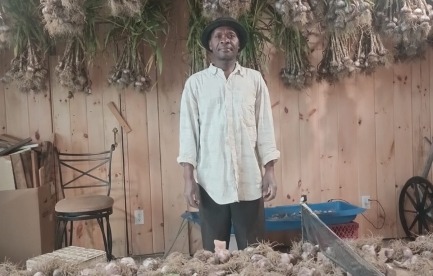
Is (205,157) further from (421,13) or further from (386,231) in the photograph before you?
(386,231)

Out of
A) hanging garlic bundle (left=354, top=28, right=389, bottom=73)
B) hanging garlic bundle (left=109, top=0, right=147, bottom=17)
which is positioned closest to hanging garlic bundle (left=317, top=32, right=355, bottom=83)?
hanging garlic bundle (left=354, top=28, right=389, bottom=73)

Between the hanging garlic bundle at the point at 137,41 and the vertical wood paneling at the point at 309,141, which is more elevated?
the hanging garlic bundle at the point at 137,41

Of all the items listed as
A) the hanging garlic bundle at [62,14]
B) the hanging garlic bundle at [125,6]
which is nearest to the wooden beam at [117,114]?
the hanging garlic bundle at [62,14]

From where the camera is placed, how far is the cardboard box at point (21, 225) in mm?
2732

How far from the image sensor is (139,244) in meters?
3.23

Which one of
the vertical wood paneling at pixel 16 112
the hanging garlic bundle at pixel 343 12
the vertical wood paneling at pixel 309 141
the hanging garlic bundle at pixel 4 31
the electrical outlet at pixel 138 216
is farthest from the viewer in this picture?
the vertical wood paneling at pixel 309 141

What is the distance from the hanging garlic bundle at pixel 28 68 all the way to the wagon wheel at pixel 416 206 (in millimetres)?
2687

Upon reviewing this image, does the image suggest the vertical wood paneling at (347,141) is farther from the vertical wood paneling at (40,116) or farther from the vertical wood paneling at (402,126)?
the vertical wood paneling at (40,116)

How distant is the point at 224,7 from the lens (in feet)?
7.47

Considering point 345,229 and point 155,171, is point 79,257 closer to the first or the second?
point 155,171

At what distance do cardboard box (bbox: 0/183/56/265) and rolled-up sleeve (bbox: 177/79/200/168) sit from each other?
3.88 ft

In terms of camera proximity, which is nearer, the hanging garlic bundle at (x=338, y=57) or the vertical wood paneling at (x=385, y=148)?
the hanging garlic bundle at (x=338, y=57)

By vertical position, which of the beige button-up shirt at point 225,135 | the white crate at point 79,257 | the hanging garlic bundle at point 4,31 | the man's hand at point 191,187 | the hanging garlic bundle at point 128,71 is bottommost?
the white crate at point 79,257

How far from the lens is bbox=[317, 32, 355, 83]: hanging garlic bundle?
9.73 ft
